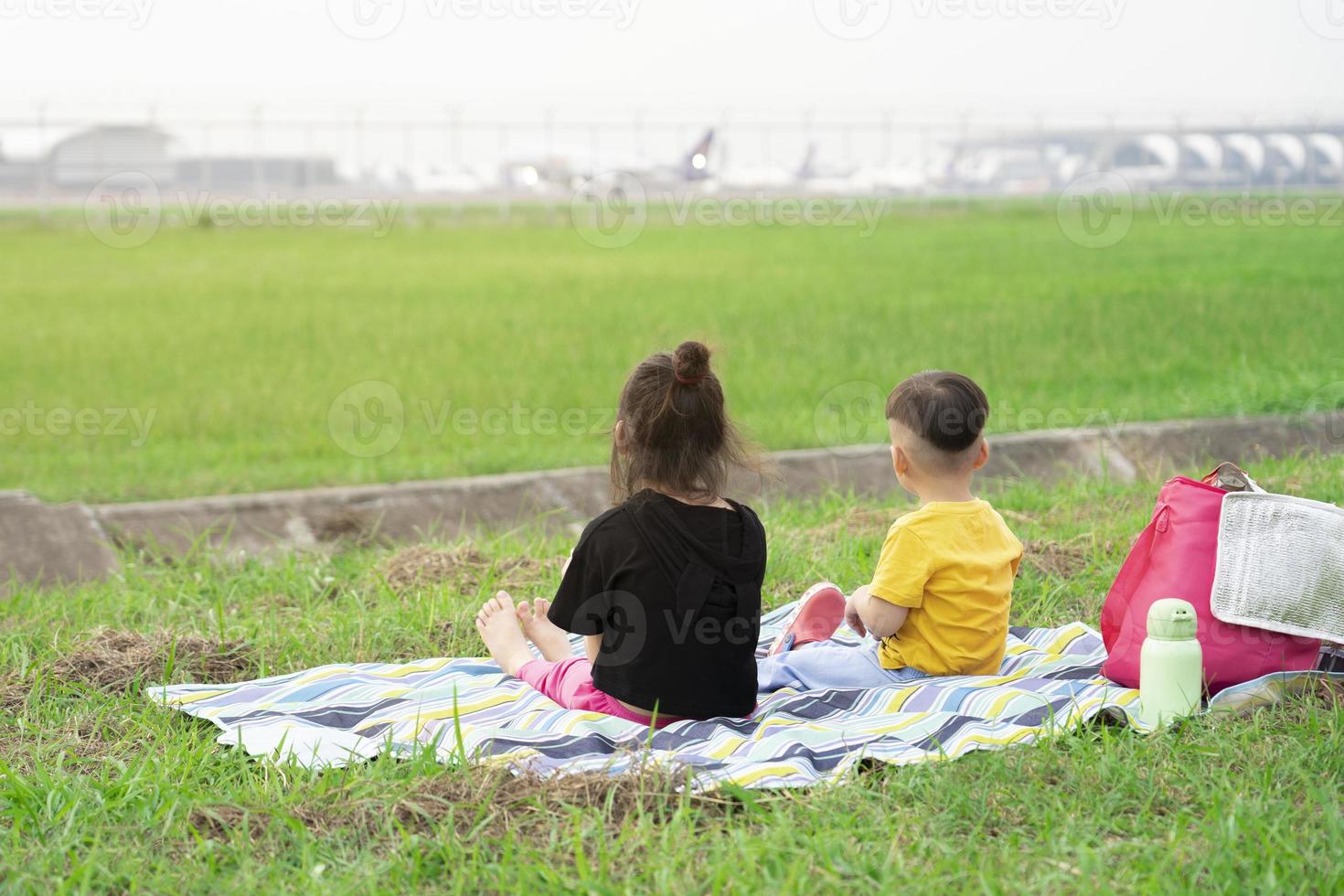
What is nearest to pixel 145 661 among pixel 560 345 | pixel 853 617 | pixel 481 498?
pixel 853 617

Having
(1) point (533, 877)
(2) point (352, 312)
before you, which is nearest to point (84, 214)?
(2) point (352, 312)

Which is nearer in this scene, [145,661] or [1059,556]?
[145,661]

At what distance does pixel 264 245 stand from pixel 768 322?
959cm

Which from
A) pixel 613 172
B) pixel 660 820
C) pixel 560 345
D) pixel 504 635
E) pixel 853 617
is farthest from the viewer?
pixel 613 172

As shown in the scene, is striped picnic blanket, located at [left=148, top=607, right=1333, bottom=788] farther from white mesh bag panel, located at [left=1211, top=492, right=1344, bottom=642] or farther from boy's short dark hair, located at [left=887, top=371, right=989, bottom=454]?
boy's short dark hair, located at [left=887, top=371, right=989, bottom=454]

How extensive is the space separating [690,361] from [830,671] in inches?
32.3

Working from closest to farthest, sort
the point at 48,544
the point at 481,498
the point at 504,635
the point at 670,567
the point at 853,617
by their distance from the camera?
the point at 670,567 < the point at 853,617 < the point at 504,635 < the point at 48,544 < the point at 481,498

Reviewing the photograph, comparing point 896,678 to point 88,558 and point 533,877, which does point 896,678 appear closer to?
point 533,877

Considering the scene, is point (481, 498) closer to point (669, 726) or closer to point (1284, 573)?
point (669, 726)

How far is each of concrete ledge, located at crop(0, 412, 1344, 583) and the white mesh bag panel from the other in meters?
1.68

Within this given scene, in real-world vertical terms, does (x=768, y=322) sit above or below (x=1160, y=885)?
above

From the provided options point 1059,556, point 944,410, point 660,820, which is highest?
point 944,410

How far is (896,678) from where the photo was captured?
2.86m

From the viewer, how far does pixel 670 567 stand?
2566 mm
